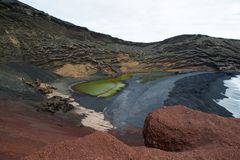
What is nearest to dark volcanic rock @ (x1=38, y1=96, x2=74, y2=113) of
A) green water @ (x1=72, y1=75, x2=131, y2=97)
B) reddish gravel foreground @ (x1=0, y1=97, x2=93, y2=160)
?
reddish gravel foreground @ (x1=0, y1=97, x2=93, y2=160)

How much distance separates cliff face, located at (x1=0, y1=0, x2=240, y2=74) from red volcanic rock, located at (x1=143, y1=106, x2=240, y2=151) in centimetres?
3806

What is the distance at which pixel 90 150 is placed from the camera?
25.1 feet

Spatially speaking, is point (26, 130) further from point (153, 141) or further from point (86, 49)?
point (86, 49)

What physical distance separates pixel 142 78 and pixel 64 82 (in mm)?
9990

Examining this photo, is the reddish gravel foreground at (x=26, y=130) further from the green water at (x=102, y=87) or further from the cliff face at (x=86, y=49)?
the cliff face at (x=86, y=49)

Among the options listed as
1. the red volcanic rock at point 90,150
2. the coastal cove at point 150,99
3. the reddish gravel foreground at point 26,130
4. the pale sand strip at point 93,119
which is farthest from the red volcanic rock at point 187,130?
the coastal cove at point 150,99

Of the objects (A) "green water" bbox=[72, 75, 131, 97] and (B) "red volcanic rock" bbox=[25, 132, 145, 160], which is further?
(A) "green water" bbox=[72, 75, 131, 97]

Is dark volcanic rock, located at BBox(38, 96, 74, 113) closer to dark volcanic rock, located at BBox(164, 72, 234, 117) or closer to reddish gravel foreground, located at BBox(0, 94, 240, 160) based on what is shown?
reddish gravel foreground, located at BBox(0, 94, 240, 160)

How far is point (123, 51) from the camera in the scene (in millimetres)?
61656

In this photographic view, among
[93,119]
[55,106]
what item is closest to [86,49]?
[55,106]

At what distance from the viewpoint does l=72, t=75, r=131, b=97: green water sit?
3834 centimetres

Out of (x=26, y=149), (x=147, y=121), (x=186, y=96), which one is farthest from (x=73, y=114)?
(x=147, y=121)

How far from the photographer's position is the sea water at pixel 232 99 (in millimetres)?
30589

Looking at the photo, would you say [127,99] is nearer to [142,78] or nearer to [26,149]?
[142,78]
